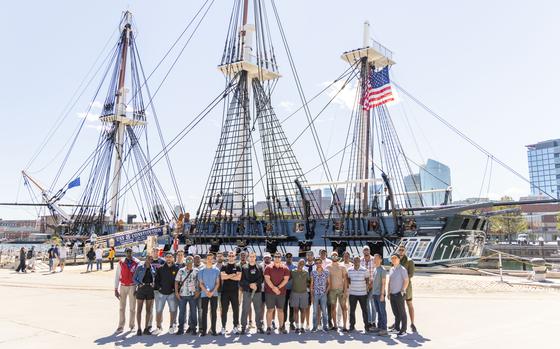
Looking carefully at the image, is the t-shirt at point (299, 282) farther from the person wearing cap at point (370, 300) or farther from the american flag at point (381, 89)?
the american flag at point (381, 89)

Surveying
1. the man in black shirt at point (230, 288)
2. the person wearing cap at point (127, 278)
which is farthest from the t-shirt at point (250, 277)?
the person wearing cap at point (127, 278)

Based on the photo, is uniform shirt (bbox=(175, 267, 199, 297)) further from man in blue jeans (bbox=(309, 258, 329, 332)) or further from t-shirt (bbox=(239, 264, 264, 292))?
man in blue jeans (bbox=(309, 258, 329, 332))

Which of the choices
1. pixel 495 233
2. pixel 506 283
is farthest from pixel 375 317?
pixel 495 233

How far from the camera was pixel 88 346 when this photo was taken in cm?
757

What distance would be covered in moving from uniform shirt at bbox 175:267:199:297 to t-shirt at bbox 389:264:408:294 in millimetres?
3879

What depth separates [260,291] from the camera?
355 inches

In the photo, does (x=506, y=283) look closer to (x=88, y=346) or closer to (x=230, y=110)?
(x=88, y=346)

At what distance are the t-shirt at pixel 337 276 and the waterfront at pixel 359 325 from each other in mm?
959

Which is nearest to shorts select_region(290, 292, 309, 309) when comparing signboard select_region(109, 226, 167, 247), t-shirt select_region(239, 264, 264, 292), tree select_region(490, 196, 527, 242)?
t-shirt select_region(239, 264, 264, 292)

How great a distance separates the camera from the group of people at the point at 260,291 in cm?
871

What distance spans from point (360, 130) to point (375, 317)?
80.2ft

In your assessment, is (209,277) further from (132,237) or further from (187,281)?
(132,237)

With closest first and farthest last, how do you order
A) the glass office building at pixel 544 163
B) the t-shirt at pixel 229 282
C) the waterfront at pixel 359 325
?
the waterfront at pixel 359 325, the t-shirt at pixel 229 282, the glass office building at pixel 544 163

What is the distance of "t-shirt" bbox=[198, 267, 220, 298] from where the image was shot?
28.6ft
